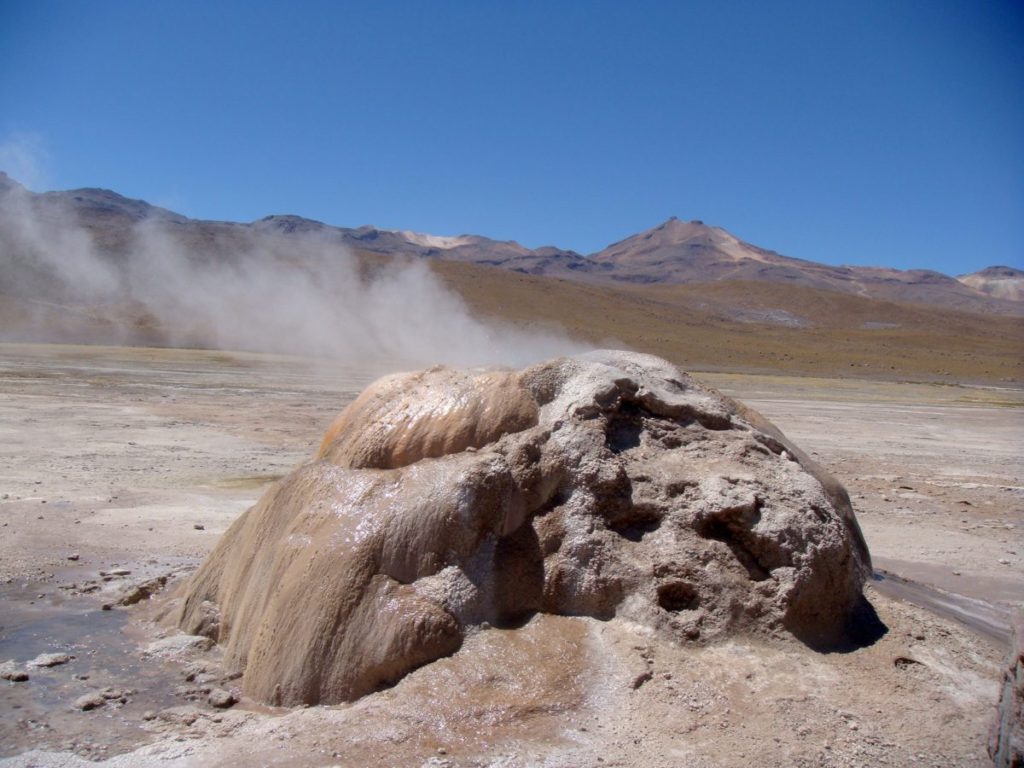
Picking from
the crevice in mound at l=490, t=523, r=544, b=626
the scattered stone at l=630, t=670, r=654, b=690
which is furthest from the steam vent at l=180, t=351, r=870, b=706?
the scattered stone at l=630, t=670, r=654, b=690

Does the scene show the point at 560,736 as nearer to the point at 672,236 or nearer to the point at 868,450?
the point at 868,450

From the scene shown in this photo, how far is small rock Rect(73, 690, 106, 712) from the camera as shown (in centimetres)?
459

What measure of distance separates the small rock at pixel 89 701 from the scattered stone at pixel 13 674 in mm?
453

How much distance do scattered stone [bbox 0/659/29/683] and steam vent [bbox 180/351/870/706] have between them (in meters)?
0.93

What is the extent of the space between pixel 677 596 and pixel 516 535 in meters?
0.89

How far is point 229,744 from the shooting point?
165 inches

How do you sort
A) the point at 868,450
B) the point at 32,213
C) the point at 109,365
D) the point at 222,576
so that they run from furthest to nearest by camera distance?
the point at 32,213
the point at 109,365
the point at 868,450
the point at 222,576

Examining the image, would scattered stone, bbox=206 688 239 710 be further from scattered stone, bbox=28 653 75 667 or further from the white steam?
the white steam

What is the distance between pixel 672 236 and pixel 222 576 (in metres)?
188

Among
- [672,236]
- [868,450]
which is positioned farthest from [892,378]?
[672,236]

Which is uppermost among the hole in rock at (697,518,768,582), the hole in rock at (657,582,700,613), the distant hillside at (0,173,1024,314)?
the distant hillside at (0,173,1024,314)

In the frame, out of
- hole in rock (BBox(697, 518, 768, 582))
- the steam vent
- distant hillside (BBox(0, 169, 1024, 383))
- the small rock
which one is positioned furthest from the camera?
distant hillside (BBox(0, 169, 1024, 383))

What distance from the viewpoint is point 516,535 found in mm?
5125

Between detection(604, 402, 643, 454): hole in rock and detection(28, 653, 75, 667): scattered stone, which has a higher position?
detection(604, 402, 643, 454): hole in rock
